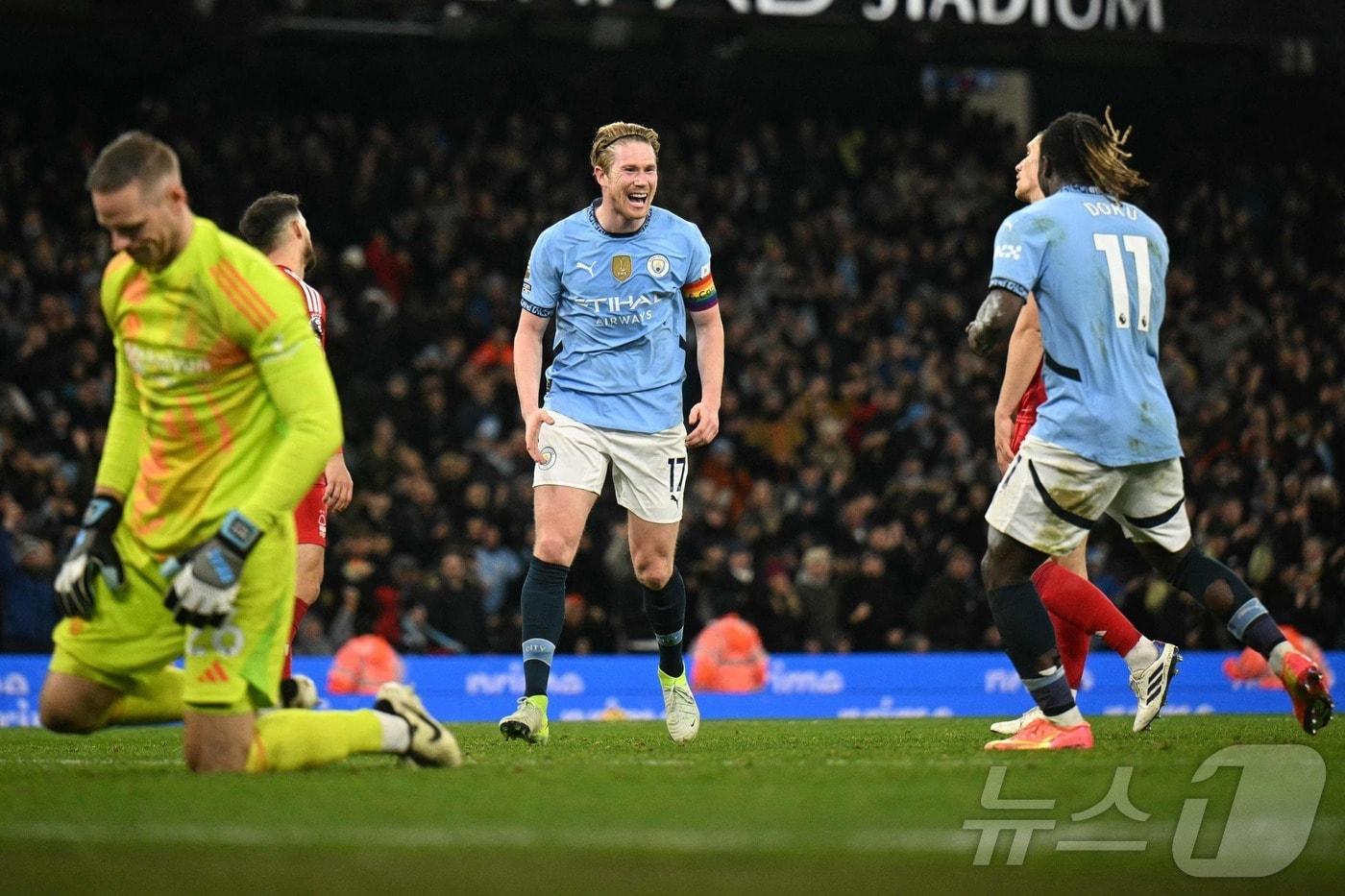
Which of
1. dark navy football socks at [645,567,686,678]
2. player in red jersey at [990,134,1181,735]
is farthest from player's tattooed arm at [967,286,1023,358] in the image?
dark navy football socks at [645,567,686,678]

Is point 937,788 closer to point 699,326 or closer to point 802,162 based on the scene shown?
point 699,326

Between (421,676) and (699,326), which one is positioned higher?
(699,326)

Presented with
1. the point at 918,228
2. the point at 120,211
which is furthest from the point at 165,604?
the point at 918,228

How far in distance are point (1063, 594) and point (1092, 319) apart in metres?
1.78

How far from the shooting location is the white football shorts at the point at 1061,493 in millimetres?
6531

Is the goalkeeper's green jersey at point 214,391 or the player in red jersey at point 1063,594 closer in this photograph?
the goalkeeper's green jersey at point 214,391

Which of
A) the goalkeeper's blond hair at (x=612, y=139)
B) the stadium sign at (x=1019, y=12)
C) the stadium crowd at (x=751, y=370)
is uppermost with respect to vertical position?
the stadium sign at (x=1019, y=12)

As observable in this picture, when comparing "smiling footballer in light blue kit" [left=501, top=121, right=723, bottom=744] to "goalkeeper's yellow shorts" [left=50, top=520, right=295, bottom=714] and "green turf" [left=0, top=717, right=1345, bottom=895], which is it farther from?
"goalkeeper's yellow shorts" [left=50, top=520, right=295, bottom=714]

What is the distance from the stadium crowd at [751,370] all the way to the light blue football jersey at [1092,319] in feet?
31.2

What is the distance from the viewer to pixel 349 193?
2017cm

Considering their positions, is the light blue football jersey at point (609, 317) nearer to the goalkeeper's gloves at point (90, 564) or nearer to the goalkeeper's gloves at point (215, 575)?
the goalkeeper's gloves at point (90, 564)

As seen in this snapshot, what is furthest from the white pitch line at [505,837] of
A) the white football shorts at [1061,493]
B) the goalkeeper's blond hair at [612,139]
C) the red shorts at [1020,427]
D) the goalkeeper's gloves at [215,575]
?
the goalkeeper's blond hair at [612,139]

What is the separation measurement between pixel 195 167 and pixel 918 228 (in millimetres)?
8677

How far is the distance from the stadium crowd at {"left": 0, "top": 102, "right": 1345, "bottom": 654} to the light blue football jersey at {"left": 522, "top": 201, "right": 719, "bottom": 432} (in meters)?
7.67
